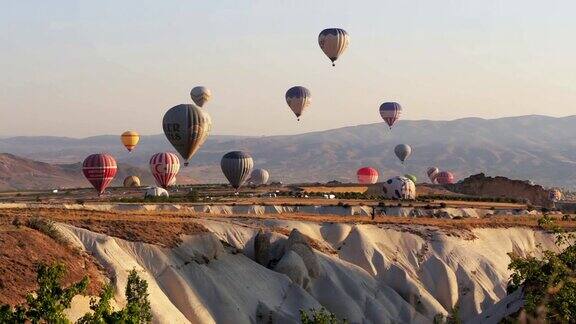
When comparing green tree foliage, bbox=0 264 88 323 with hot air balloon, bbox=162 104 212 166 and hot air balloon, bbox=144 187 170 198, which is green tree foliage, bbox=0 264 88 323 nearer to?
hot air balloon, bbox=162 104 212 166

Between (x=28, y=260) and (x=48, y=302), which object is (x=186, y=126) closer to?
(x=28, y=260)

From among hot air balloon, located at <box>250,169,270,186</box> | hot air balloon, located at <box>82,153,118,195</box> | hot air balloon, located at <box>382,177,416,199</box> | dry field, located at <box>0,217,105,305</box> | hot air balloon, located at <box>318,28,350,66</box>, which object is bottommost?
dry field, located at <box>0,217,105,305</box>

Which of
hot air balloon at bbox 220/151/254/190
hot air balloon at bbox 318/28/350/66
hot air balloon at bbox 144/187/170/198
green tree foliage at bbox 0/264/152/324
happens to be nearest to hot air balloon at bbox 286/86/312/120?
hot air balloon at bbox 318/28/350/66

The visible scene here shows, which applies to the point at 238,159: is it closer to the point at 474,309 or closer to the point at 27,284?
the point at 474,309

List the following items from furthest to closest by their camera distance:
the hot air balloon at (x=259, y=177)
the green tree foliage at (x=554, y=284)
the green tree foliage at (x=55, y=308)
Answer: the hot air balloon at (x=259, y=177) < the green tree foliage at (x=55, y=308) < the green tree foliage at (x=554, y=284)

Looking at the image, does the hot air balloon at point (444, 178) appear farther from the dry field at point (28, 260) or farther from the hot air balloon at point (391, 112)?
the dry field at point (28, 260)

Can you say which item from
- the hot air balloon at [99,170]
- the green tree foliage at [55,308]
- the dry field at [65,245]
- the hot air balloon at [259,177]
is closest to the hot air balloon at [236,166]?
the hot air balloon at [99,170]

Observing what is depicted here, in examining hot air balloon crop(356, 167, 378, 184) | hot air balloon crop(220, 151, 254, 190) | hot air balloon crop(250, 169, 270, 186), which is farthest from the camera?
hot air balloon crop(250, 169, 270, 186)
